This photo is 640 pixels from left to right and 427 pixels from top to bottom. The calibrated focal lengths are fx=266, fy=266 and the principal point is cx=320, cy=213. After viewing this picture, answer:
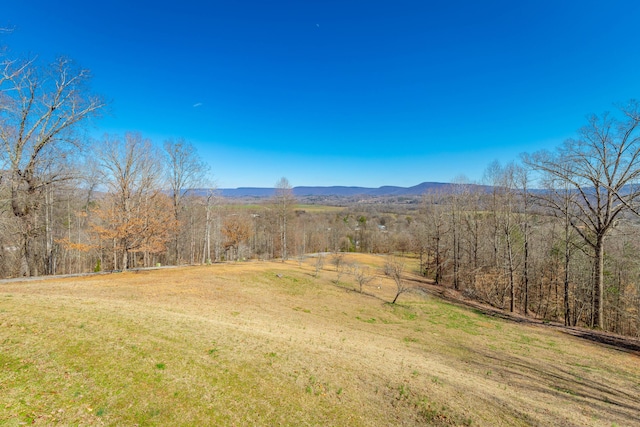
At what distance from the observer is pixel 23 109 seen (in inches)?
598

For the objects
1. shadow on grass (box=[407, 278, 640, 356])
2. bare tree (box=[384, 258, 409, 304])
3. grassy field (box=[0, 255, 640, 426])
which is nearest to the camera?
grassy field (box=[0, 255, 640, 426])

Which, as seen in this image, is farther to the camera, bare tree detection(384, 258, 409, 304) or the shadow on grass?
bare tree detection(384, 258, 409, 304)

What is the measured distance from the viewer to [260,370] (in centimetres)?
756

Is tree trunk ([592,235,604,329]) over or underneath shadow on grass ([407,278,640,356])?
over

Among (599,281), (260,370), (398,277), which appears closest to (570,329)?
(599,281)

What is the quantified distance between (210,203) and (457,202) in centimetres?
3040

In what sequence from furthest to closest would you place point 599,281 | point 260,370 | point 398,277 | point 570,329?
point 398,277
point 570,329
point 599,281
point 260,370

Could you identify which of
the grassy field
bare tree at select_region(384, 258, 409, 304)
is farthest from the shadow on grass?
bare tree at select_region(384, 258, 409, 304)

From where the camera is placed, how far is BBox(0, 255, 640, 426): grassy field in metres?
5.58

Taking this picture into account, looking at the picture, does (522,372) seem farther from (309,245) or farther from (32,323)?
(309,245)

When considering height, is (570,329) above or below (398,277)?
below

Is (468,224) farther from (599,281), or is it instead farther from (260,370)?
(260,370)

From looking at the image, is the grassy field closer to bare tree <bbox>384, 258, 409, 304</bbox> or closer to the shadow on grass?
the shadow on grass

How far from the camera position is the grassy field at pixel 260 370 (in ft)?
18.3
